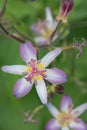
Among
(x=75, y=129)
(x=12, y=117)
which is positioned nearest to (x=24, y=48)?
(x=75, y=129)

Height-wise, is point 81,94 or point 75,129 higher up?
point 81,94

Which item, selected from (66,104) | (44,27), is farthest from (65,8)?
(44,27)

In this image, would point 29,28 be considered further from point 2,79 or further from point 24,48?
point 24,48

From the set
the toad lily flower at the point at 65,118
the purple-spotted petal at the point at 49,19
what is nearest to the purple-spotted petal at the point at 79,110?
the toad lily flower at the point at 65,118

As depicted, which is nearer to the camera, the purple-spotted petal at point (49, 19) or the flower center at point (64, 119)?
the flower center at point (64, 119)

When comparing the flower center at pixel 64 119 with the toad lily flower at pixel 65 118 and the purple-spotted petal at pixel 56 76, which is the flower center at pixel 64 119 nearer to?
the toad lily flower at pixel 65 118

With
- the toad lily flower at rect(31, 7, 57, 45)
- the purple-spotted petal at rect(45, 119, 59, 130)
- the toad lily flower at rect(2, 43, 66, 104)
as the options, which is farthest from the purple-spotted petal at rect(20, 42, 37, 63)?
the toad lily flower at rect(31, 7, 57, 45)

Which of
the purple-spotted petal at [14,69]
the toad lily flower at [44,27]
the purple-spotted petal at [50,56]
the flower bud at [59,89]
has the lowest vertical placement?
the flower bud at [59,89]
